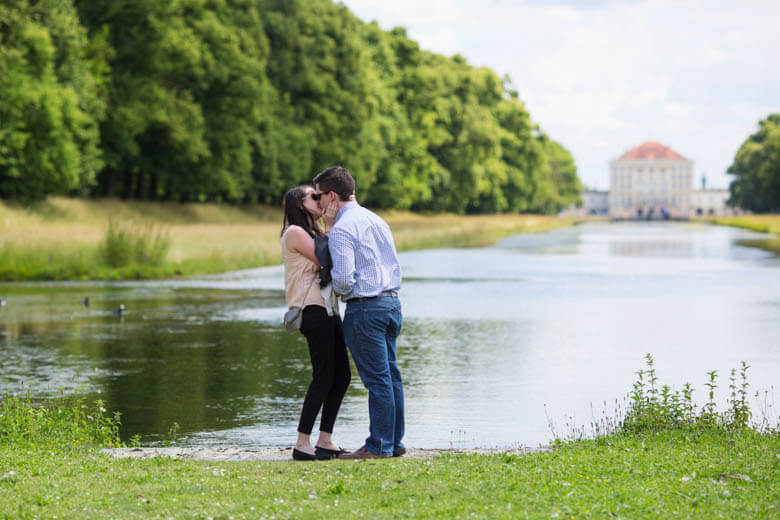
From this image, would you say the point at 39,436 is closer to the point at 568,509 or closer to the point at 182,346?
the point at 568,509

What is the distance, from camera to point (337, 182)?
815 centimetres

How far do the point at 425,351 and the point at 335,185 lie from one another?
791 cm

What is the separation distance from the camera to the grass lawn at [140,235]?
29.5m

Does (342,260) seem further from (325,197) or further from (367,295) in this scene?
(325,197)

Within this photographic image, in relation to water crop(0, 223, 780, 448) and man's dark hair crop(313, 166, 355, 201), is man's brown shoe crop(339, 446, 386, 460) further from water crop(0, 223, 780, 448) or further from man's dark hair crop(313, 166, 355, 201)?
man's dark hair crop(313, 166, 355, 201)

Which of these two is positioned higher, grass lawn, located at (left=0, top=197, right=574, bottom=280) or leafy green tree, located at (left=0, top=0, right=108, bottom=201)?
leafy green tree, located at (left=0, top=0, right=108, bottom=201)

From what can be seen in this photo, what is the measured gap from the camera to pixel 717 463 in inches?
292

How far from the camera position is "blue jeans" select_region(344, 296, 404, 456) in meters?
8.05

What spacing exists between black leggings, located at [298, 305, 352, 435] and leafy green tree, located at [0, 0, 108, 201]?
33.4m

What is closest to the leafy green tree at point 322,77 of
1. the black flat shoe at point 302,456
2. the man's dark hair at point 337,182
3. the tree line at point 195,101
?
the tree line at point 195,101

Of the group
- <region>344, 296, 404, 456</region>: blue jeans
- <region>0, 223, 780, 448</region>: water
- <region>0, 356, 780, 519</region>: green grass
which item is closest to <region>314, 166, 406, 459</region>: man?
<region>344, 296, 404, 456</region>: blue jeans

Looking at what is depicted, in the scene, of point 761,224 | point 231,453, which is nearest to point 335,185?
point 231,453

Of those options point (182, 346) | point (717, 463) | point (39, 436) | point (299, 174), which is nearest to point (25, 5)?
point (299, 174)

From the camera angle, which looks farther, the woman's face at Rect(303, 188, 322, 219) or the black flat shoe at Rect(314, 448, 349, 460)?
the woman's face at Rect(303, 188, 322, 219)
